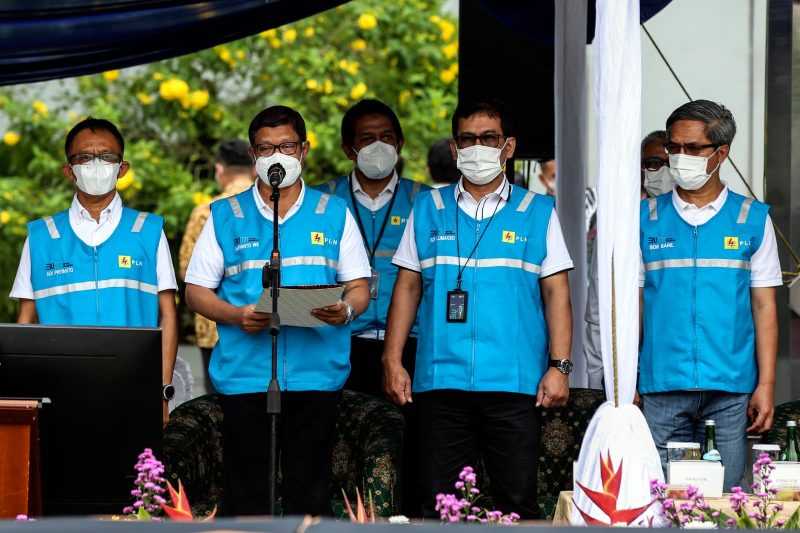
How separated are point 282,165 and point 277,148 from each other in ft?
0.28

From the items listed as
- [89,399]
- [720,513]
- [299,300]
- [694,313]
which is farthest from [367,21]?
[720,513]

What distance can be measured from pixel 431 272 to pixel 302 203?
571 mm

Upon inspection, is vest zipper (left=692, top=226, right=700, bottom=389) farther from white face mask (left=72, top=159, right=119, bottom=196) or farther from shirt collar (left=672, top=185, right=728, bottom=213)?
white face mask (left=72, top=159, right=119, bottom=196)

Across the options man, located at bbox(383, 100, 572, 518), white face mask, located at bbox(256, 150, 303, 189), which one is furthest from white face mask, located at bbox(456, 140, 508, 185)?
white face mask, located at bbox(256, 150, 303, 189)

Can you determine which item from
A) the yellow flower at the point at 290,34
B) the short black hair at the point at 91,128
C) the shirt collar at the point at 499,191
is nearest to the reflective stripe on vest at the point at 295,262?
the shirt collar at the point at 499,191

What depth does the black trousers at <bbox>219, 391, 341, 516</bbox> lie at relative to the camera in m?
5.05

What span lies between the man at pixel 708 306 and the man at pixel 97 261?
76.9 inches

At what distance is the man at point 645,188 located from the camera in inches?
240

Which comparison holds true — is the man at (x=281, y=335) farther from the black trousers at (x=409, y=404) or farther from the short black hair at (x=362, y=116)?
the short black hair at (x=362, y=116)

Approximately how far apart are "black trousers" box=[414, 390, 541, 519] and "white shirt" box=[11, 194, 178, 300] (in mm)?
1163

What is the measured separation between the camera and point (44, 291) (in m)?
5.33

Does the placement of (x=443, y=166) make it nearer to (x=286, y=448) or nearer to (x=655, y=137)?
(x=655, y=137)

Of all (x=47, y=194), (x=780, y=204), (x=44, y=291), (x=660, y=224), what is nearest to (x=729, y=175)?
(x=780, y=204)

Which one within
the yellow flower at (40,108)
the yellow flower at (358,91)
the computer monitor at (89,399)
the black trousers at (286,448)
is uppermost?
the yellow flower at (358,91)
